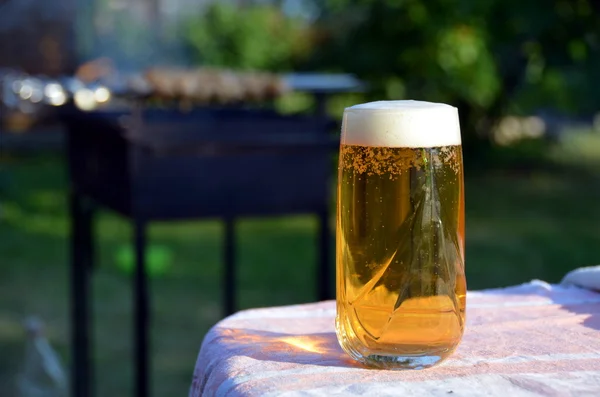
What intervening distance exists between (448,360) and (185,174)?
4.42ft

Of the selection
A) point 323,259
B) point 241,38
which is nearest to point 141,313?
point 323,259

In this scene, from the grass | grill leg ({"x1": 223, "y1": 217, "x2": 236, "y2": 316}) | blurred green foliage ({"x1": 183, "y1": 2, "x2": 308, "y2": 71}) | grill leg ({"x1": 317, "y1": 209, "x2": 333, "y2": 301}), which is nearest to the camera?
grill leg ({"x1": 317, "y1": 209, "x2": 333, "y2": 301})

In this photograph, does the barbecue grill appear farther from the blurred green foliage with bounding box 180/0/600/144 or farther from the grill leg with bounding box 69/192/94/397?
the blurred green foliage with bounding box 180/0/600/144

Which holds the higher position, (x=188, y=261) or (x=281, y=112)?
(x=281, y=112)

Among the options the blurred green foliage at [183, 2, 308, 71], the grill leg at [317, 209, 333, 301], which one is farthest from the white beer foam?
the blurred green foliage at [183, 2, 308, 71]

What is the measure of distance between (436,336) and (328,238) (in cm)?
146

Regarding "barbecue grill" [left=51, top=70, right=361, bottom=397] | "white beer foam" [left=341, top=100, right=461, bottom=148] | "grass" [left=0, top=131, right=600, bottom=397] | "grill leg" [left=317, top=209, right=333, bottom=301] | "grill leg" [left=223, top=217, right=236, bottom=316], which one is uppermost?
"white beer foam" [left=341, top=100, right=461, bottom=148]

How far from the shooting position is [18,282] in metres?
4.38

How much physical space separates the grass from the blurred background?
0.05 ft

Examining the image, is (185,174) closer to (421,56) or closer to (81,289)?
(81,289)

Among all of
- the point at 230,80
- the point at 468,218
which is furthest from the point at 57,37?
the point at 230,80

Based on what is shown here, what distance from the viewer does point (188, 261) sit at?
4.97 m

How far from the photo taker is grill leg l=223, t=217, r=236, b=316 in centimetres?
274

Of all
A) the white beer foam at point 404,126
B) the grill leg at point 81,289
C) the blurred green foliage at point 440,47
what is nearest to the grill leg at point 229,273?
the grill leg at point 81,289
